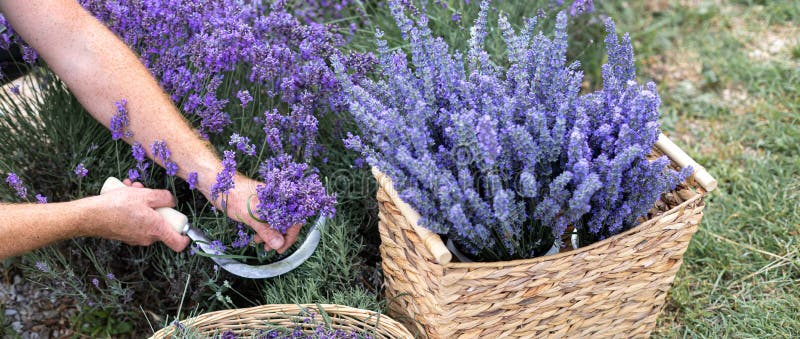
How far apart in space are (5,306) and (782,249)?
8.21 feet

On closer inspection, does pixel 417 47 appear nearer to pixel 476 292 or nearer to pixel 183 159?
pixel 476 292

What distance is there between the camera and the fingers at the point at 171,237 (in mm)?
1815

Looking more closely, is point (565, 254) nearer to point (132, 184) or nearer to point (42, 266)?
point (132, 184)

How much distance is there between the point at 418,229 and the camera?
157 cm

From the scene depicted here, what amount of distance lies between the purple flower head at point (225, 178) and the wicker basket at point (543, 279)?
13.9 inches

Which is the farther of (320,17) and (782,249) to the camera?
(320,17)

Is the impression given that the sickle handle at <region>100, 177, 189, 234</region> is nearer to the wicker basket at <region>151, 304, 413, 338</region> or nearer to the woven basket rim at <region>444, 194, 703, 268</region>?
the wicker basket at <region>151, 304, 413, 338</region>

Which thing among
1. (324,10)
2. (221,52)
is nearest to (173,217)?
(221,52)

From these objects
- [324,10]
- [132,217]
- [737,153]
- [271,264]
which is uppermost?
[324,10]

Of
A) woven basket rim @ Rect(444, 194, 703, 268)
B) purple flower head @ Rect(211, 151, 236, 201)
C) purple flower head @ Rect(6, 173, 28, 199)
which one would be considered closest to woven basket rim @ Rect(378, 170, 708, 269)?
woven basket rim @ Rect(444, 194, 703, 268)

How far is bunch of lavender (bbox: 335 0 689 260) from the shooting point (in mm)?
1471

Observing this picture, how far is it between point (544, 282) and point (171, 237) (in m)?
0.92

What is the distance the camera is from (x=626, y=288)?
1779 mm

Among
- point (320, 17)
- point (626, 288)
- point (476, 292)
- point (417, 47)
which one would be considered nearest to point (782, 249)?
point (626, 288)
